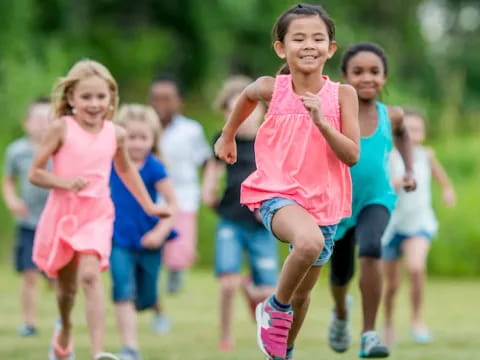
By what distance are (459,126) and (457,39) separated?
602 inches

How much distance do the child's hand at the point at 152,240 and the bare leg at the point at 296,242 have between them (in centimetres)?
240

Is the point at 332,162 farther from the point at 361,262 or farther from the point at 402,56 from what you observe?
the point at 402,56

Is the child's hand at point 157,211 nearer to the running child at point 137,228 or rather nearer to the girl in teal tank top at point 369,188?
the running child at point 137,228

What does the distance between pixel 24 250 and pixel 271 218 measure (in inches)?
200

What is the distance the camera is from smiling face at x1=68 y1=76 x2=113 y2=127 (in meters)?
7.86

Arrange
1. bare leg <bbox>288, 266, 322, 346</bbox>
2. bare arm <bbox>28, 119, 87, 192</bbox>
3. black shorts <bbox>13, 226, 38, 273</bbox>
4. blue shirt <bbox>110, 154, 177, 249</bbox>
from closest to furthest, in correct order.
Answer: bare leg <bbox>288, 266, 322, 346</bbox>, bare arm <bbox>28, 119, 87, 192</bbox>, blue shirt <bbox>110, 154, 177, 249</bbox>, black shorts <bbox>13, 226, 38, 273</bbox>

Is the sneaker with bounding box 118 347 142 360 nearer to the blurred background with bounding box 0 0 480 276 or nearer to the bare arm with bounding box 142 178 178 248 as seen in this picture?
the bare arm with bounding box 142 178 178 248

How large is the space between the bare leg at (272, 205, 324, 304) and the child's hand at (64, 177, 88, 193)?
5.23 feet

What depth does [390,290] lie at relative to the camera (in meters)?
9.94

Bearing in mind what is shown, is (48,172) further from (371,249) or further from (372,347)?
(372,347)

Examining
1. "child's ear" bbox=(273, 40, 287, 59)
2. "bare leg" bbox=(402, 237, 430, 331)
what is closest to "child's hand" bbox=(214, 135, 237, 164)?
"child's ear" bbox=(273, 40, 287, 59)

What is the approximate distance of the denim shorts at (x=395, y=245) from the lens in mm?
10242

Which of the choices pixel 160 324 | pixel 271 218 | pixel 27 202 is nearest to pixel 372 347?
pixel 271 218

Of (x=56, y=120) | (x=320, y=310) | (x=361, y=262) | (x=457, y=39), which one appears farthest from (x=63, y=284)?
(x=457, y=39)
